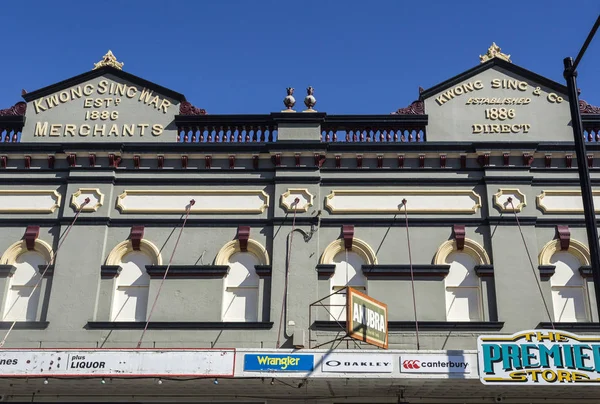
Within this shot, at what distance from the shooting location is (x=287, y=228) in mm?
20547

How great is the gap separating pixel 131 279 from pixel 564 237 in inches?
469

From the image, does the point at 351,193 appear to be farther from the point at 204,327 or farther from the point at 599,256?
the point at 599,256

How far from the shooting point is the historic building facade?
19.2m

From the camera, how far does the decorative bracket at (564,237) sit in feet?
66.2

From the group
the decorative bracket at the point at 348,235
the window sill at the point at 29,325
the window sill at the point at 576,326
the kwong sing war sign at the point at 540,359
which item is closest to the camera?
the kwong sing war sign at the point at 540,359

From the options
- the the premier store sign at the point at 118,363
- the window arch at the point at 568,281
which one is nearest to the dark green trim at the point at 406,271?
the window arch at the point at 568,281

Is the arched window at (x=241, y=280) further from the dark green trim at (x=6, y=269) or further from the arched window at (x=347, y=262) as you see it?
the dark green trim at (x=6, y=269)

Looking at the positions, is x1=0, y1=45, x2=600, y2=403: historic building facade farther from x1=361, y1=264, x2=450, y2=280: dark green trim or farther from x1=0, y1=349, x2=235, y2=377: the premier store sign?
x1=0, y1=349, x2=235, y2=377: the premier store sign

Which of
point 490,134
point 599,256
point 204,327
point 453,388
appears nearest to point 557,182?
point 490,134

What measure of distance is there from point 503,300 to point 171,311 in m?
8.75

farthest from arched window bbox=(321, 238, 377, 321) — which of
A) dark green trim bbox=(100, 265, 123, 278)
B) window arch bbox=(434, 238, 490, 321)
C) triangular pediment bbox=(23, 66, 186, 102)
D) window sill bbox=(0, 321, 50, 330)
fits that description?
window sill bbox=(0, 321, 50, 330)

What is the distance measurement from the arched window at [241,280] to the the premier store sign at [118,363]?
3457mm

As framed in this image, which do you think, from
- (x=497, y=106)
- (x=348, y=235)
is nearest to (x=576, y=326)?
(x=348, y=235)

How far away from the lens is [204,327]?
1938 cm
